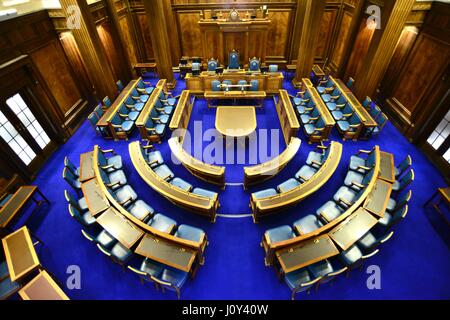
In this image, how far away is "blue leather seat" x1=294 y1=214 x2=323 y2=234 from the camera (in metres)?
4.77

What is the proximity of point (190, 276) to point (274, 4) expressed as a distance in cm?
1208

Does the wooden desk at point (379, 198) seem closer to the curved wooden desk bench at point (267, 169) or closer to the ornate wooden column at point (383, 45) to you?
the curved wooden desk bench at point (267, 169)

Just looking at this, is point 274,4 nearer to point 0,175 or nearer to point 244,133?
point 244,133

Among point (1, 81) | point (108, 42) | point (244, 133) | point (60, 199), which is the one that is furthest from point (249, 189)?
point (108, 42)

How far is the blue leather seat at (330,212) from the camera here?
4.87 meters

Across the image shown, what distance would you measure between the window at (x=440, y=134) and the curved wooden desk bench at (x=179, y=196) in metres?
6.83

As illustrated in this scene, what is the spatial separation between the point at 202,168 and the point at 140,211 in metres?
1.79

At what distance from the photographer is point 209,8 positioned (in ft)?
37.1

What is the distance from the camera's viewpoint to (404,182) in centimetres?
550

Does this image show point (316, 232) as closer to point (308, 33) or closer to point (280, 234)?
point (280, 234)

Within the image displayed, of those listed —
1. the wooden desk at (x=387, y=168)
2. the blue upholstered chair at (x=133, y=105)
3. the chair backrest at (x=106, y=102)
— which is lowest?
the wooden desk at (x=387, y=168)

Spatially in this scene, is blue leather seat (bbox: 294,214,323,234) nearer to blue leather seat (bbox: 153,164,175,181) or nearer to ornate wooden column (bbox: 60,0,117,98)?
blue leather seat (bbox: 153,164,175,181)

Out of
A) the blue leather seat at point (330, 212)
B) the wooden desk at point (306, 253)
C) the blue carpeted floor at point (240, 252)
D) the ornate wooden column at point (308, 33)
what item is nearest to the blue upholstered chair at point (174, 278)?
the blue carpeted floor at point (240, 252)

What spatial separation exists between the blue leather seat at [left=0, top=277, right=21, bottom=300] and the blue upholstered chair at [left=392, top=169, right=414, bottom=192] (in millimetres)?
8229
